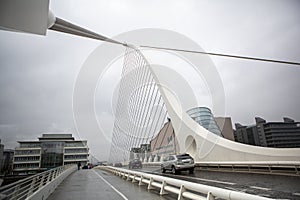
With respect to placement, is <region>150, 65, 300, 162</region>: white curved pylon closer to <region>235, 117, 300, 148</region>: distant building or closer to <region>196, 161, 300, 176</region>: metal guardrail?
<region>196, 161, 300, 176</region>: metal guardrail

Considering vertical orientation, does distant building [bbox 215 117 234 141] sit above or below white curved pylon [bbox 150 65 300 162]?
above

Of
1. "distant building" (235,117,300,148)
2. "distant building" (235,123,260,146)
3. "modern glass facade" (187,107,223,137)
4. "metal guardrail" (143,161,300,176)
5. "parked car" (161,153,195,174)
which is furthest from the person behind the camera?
"modern glass facade" (187,107,223,137)

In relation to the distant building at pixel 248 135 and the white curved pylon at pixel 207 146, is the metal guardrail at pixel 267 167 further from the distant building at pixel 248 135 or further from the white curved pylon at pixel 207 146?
the distant building at pixel 248 135

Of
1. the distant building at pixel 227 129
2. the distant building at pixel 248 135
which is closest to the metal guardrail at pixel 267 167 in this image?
the distant building at pixel 248 135

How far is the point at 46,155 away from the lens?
87.1 meters

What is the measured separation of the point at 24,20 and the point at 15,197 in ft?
17.0

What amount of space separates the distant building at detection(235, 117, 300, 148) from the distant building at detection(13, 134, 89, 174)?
189 ft

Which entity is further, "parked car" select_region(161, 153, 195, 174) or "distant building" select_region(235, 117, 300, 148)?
"distant building" select_region(235, 117, 300, 148)

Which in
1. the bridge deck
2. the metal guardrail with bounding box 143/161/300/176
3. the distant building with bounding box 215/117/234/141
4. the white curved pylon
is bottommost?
the bridge deck

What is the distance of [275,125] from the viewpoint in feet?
94.8

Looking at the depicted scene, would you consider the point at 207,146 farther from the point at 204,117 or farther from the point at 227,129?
the point at 227,129

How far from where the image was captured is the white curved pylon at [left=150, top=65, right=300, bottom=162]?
1430cm

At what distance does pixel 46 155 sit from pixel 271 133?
3221 inches

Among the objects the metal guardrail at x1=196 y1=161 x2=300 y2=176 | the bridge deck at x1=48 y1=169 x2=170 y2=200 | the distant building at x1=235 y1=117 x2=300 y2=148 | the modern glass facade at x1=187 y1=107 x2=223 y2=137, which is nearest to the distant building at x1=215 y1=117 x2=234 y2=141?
the modern glass facade at x1=187 y1=107 x2=223 y2=137
